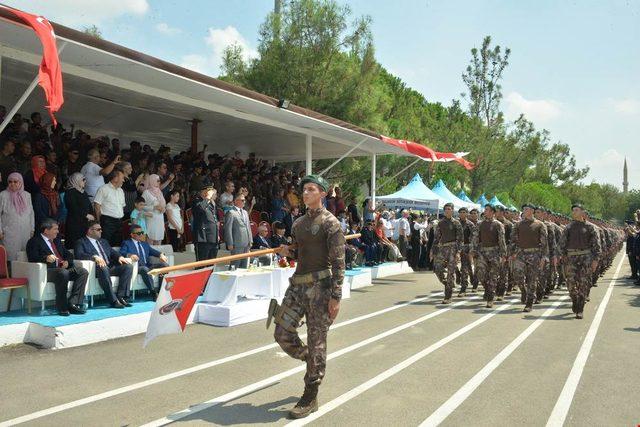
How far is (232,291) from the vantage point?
9.12 meters

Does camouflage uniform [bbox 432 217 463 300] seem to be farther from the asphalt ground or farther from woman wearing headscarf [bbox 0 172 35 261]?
woman wearing headscarf [bbox 0 172 35 261]

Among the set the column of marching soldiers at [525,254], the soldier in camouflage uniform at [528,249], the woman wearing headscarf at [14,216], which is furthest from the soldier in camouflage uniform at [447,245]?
the woman wearing headscarf at [14,216]

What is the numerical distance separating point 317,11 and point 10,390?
19598mm

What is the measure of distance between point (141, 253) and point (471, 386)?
6135 mm

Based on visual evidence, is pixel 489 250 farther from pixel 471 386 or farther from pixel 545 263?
pixel 471 386

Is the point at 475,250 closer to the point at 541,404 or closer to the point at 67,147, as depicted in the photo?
the point at 541,404

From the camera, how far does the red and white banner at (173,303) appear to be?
201 inches

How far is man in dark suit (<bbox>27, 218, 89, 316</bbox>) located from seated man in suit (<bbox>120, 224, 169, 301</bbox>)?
1.20 meters

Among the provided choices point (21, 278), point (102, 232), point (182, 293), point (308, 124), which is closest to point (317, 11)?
point (308, 124)

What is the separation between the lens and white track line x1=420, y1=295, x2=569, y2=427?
4734mm

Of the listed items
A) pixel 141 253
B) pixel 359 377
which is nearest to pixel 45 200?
pixel 141 253

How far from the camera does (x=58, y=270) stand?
25.8ft

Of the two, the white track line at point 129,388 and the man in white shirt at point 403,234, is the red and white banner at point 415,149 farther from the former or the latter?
the white track line at point 129,388

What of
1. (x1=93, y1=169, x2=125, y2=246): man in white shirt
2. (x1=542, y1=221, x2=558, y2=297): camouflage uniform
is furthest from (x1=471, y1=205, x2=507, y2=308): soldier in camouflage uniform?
(x1=93, y1=169, x2=125, y2=246): man in white shirt
